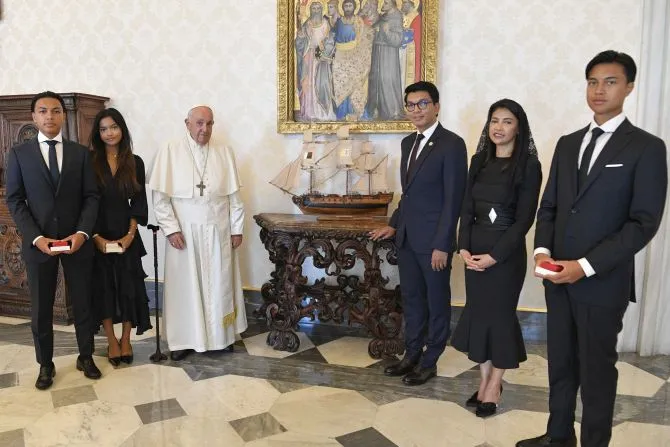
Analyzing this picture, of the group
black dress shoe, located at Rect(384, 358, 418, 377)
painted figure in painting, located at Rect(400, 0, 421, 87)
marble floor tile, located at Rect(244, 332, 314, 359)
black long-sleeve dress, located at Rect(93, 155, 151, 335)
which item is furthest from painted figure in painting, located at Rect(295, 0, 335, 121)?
black dress shoe, located at Rect(384, 358, 418, 377)

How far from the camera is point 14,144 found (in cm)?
476

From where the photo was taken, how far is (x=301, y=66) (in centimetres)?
445

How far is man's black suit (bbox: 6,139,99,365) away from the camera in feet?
10.6

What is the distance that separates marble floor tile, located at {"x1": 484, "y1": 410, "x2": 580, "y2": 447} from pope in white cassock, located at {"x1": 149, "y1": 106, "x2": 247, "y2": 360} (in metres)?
1.92

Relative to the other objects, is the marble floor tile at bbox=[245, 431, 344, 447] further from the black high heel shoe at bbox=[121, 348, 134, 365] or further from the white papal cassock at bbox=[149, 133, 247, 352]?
the black high heel shoe at bbox=[121, 348, 134, 365]

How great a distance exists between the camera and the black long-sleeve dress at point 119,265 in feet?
11.8

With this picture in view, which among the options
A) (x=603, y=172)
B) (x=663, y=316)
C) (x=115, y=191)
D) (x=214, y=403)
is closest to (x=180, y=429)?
(x=214, y=403)

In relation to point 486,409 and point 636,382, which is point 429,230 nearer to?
point 486,409

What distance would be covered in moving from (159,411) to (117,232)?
124 centimetres

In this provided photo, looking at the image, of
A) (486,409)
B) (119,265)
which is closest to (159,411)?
(119,265)

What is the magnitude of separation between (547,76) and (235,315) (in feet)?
9.41

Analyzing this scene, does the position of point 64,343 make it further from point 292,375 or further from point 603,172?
point 603,172

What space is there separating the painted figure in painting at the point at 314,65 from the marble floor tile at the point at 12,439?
2909 mm

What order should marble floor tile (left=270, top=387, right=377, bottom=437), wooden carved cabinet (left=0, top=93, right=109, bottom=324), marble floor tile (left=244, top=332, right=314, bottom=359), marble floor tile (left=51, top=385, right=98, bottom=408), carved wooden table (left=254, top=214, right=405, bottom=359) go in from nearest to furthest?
marble floor tile (left=270, top=387, right=377, bottom=437) < marble floor tile (left=51, top=385, right=98, bottom=408) < carved wooden table (left=254, top=214, right=405, bottom=359) < marble floor tile (left=244, top=332, right=314, bottom=359) < wooden carved cabinet (left=0, top=93, right=109, bottom=324)
